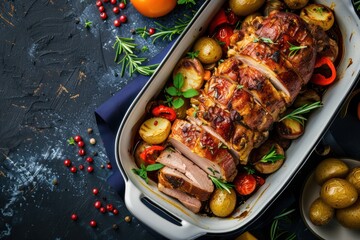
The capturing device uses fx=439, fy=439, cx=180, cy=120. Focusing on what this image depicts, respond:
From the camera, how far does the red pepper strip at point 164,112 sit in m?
2.86

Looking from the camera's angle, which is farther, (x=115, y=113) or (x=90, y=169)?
(x=90, y=169)

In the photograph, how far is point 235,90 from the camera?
265 cm

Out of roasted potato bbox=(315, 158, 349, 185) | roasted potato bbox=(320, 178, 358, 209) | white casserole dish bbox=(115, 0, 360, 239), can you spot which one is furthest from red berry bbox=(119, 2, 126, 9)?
roasted potato bbox=(320, 178, 358, 209)

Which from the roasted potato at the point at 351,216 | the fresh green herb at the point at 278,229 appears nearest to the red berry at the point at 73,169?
the fresh green herb at the point at 278,229

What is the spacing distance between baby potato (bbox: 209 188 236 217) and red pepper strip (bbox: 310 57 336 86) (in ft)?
3.08

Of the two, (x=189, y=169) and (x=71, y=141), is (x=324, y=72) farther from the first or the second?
(x=71, y=141)

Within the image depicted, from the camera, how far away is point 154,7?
310 cm

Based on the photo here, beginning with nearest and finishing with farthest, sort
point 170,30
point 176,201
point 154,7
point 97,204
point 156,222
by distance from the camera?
point 156,222 → point 176,201 → point 154,7 → point 170,30 → point 97,204

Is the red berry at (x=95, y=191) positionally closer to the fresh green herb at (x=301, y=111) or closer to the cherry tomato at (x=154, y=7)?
the cherry tomato at (x=154, y=7)

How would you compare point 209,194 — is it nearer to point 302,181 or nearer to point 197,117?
point 197,117

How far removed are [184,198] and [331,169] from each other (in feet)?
3.31

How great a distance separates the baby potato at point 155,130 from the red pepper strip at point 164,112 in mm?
38

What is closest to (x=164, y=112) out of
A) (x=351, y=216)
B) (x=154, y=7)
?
(x=154, y=7)

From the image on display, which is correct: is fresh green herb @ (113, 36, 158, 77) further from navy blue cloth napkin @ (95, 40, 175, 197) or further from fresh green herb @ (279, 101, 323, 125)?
fresh green herb @ (279, 101, 323, 125)
